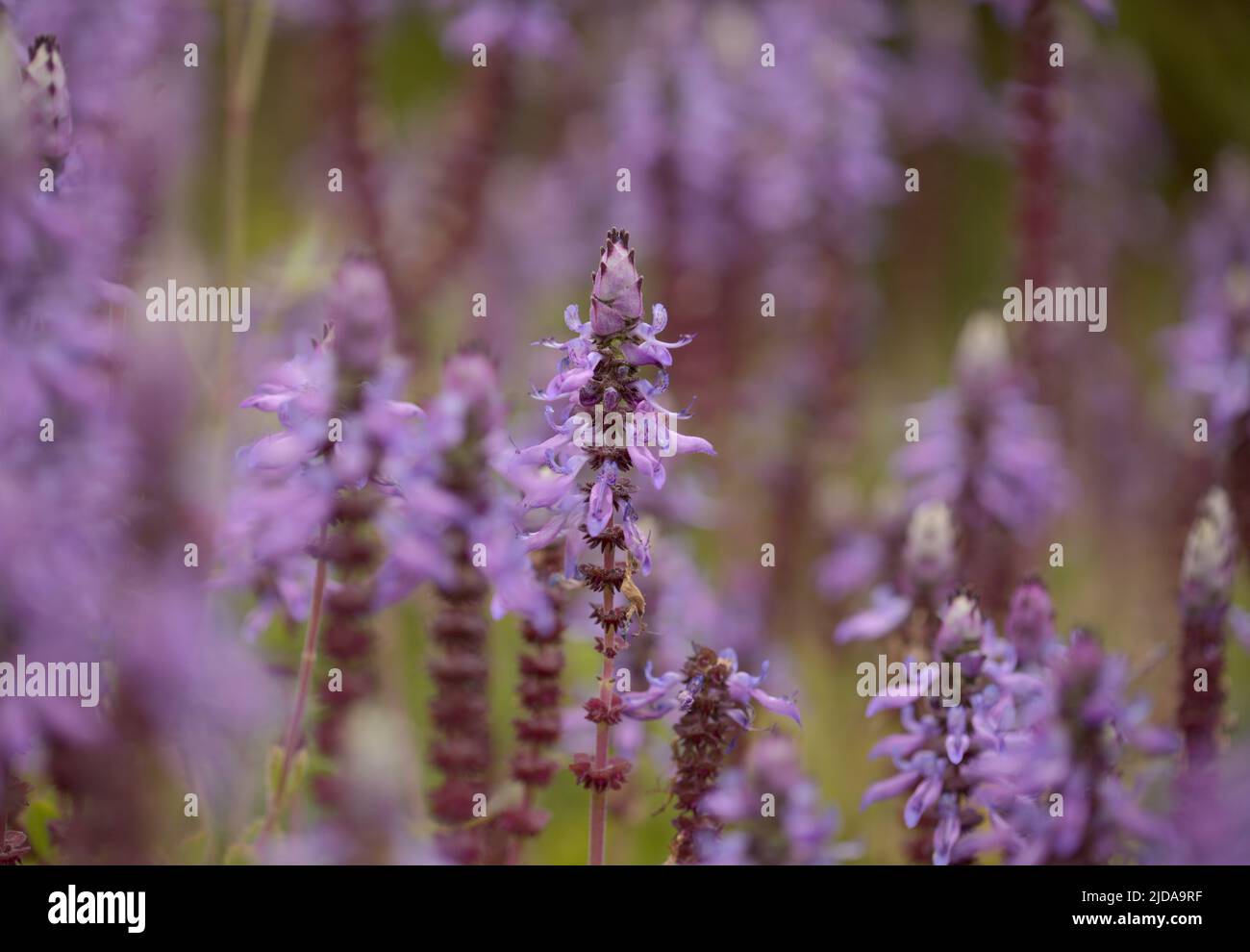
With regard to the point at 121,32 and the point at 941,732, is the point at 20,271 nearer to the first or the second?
the point at 121,32

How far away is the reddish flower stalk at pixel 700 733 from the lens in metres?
2.17

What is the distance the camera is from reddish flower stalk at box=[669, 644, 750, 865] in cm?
217

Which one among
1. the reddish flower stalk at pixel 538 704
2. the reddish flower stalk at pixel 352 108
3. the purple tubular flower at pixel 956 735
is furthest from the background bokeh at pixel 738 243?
the purple tubular flower at pixel 956 735

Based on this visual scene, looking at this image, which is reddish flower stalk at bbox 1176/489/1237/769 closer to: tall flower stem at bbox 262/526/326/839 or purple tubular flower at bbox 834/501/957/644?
purple tubular flower at bbox 834/501/957/644

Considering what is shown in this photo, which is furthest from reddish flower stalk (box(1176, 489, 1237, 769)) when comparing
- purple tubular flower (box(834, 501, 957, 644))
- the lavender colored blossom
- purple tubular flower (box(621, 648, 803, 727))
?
purple tubular flower (box(621, 648, 803, 727))

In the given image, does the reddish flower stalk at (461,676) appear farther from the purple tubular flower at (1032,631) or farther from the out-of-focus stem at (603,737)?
the purple tubular flower at (1032,631)

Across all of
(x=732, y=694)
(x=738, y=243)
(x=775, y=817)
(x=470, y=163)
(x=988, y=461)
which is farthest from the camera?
(x=738, y=243)

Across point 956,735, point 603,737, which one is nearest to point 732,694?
point 603,737

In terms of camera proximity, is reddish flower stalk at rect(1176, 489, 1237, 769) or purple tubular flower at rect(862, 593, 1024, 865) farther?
reddish flower stalk at rect(1176, 489, 1237, 769)

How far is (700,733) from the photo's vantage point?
2172 mm

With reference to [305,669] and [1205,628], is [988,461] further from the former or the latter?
[305,669]

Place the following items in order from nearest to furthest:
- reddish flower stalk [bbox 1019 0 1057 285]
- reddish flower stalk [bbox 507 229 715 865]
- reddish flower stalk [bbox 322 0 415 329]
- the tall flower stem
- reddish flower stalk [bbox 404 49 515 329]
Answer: reddish flower stalk [bbox 507 229 715 865], the tall flower stem, reddish flower stalk [bbox 1019 0 1057 285], reddish flower stalk [bbox 322 0 415 329], reddish flower stalk [bbox 404 49 515 329]
